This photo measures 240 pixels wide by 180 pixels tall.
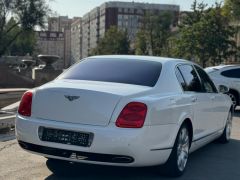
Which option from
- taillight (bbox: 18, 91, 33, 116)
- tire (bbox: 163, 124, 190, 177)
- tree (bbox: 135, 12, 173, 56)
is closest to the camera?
taillight (bbox: 18, 91, 33, 116)

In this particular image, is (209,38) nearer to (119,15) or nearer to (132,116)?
(132,116)

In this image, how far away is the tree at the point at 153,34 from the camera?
7169 cm

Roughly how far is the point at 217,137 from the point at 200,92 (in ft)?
5.20

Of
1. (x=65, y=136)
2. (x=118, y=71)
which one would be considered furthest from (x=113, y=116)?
(x=118, y=71)

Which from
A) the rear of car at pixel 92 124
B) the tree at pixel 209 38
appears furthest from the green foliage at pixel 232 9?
the rear of car at pixel 92 124

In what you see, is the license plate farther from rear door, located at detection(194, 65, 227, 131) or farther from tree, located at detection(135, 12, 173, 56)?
tree, located at detection(135, 12, 173, 56)

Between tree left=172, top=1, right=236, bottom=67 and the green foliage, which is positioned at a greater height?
the green foliage

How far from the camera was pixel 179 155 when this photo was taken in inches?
257

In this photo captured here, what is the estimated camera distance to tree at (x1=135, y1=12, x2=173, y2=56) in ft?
235

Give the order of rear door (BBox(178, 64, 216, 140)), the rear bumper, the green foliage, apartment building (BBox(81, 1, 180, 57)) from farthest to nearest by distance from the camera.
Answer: apartment building (BBox(81, 1, 180, 57))
the green foliage
rear door (BBox(178, 64, 216, 140))
the rear bumper

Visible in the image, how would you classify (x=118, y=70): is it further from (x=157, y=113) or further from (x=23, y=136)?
(x=23, y=136)

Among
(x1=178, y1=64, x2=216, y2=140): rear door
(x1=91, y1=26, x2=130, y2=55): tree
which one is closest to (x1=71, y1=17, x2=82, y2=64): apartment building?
(x1=91, y1=26, x2=130, y2=55): tree

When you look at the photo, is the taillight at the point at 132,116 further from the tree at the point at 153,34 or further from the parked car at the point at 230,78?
the tree at the point at 153,34

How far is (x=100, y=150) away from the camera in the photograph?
554 cm
